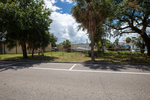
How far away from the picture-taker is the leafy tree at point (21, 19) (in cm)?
1013

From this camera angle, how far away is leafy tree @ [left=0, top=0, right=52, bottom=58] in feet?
33.2

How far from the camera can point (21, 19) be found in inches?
402

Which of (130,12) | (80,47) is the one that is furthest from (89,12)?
(80,47)

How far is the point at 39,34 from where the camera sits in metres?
12.9

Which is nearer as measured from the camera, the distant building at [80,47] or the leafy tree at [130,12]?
the leafy tree at [130,12]

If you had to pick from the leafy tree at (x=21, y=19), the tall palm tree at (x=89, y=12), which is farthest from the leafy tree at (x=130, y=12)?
the leafy tree at (x=21, y=19)

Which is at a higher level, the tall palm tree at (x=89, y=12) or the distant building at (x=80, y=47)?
the tall palm tree at (x=89, y=12)

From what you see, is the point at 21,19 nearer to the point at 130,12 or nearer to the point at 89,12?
the point at 89,12

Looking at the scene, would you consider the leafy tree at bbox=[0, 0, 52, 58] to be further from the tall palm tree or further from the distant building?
the distant building

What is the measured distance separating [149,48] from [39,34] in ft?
55.3

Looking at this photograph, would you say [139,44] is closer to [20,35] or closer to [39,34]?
[39,34]

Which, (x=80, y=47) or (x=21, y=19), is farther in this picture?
(x=80, y=47)

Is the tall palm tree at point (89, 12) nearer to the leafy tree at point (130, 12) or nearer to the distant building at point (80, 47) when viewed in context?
the leafy tree at point (130, 12)

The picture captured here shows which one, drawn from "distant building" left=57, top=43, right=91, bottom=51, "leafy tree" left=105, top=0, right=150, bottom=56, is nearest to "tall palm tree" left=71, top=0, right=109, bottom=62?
"leafy tree" left=105, top=0, right=150, bottom=56
